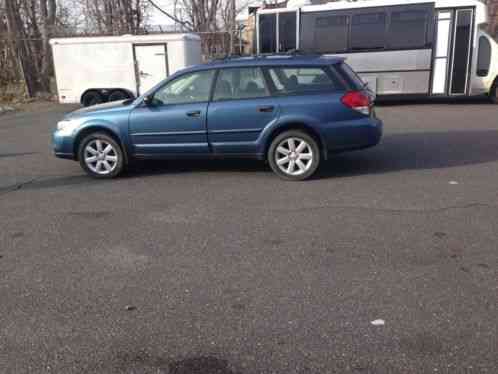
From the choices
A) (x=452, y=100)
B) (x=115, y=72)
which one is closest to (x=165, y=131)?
(x=115, y=72)

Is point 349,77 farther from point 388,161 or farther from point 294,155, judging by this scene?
point 388,161

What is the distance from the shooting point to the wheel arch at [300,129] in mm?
6484

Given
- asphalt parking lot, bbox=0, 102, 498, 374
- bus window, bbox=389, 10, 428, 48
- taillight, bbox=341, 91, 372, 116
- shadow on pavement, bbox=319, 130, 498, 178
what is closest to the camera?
asphalt parking lot, bbox=0, 102, 498, 374

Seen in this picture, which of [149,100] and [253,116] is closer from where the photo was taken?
[253,116]

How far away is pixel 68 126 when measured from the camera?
707 centimetres

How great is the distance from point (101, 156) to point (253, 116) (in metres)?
2.34

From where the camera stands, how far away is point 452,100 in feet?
50.8

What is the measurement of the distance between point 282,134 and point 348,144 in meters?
0.91

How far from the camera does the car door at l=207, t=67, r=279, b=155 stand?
6.52 m

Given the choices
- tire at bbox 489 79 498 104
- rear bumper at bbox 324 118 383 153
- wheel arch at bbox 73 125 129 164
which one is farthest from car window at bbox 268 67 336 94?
tire at bbox 489 79 498 104

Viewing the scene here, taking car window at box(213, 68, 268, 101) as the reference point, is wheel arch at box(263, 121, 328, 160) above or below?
below

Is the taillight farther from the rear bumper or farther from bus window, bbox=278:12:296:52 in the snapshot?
bus window, bbox=278:12:296:52

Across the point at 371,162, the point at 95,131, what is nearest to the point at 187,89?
the point at 95,131

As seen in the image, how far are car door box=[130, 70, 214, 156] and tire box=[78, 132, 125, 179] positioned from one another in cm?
38
